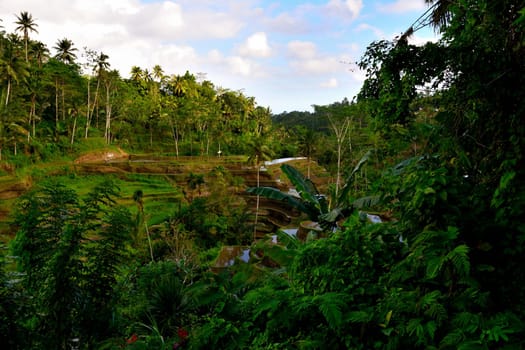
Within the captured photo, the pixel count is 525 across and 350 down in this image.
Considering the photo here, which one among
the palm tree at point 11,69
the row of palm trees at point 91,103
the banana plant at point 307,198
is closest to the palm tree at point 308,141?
the row of palm trees at point 91,103

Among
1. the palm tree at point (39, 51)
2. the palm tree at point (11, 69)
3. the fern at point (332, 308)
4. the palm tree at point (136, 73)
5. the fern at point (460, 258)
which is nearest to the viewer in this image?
the fern at point (460, 258)

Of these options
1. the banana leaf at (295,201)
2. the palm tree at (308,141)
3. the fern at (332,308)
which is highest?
the palm tree at (308,141)

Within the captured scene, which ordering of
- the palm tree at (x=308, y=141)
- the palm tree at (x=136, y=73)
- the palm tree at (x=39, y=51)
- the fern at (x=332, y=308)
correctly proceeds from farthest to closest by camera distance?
the palm tree at (x=136, y=73), the palm tree at (x=39, y=51), the palm tree at (x=308, y=141), the fern at (x=332, y=308)

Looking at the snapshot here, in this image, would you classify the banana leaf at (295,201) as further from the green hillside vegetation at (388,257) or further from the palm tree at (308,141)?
the palm tree at (308,141)

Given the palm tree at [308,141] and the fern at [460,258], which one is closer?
the fern at [460,258]

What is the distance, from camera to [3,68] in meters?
23.7

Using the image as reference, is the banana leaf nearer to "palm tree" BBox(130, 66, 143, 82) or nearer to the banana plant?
the banana plant

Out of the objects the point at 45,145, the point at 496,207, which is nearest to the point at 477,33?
the point at 496,207

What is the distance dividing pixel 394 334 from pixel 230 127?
135ft

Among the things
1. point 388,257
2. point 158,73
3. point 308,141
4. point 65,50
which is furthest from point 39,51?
point 388,257

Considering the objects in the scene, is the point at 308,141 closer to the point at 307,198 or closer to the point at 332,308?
the point at 307,198

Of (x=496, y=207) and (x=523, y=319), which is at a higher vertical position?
(x=496, y=207)

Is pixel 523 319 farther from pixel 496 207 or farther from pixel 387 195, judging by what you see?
pixel 387 195

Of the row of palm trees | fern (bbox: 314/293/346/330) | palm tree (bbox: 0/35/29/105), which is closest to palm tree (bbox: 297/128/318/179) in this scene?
the row of palm trees
